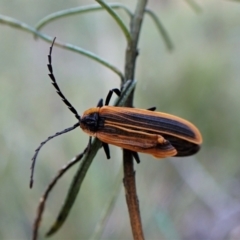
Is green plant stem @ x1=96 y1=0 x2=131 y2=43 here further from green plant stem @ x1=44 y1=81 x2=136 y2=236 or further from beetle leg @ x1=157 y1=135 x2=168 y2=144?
beetle leg @ x1=157 y1=135 x2=168 y2=144

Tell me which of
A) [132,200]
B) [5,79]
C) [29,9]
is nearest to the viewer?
[132,200]

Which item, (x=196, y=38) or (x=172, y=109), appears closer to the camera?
(x=172, y=109)

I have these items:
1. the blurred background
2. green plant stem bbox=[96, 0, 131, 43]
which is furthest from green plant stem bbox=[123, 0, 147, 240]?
the blurred background

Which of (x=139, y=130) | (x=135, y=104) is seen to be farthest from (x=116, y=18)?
(x=135, y=104)

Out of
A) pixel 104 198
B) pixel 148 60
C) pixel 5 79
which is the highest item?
pixel 148 60

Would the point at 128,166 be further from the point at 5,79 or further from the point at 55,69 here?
the point at 55,69

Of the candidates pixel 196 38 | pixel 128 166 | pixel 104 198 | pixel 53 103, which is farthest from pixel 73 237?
pixel 196 38

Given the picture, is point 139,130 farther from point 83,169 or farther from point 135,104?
point 135,104
